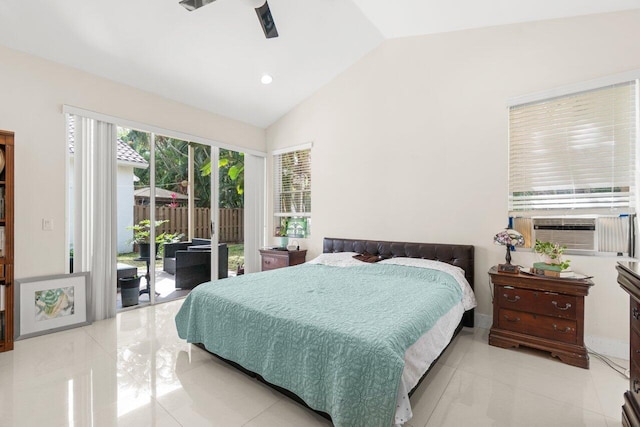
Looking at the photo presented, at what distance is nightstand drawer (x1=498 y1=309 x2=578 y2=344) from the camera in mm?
2480

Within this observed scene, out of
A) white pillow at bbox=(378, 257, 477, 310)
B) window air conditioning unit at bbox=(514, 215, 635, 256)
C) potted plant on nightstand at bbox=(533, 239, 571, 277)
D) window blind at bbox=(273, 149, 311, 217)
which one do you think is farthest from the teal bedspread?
window blind at bbox=(273, 149, 311, 217)

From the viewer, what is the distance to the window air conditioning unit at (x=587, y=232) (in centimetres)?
264

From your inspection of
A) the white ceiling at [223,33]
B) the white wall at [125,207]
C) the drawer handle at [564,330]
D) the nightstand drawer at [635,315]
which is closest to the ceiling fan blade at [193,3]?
the white ceiling at [223,33]

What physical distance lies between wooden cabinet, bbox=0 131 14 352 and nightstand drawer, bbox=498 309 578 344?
463cm

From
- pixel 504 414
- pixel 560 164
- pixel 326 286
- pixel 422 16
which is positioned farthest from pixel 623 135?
pixel 326 286

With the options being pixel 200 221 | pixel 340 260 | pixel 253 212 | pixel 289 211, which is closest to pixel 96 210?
pixel 200 221

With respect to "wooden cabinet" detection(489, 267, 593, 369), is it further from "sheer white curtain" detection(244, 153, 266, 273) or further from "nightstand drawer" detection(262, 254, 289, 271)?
"sheer white curtain" detection(244, 153, 266, 273)

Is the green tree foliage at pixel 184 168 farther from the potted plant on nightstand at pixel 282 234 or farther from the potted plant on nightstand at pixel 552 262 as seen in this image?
the potted plant on nightstand at pixel 552 262

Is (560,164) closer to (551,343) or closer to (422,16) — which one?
(551,343)

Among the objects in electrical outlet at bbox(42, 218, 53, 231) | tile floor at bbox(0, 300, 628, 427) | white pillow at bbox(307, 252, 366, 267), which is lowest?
tile floor at bbox(0, 300, 628, 427)

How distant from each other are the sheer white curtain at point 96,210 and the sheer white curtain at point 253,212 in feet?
6.80

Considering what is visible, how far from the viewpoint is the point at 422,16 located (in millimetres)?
3287

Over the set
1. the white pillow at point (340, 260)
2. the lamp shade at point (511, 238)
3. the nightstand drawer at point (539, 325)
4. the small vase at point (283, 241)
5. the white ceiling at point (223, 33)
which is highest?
the white ceiling at point (223, 33)

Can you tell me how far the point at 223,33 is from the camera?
3.30 m
